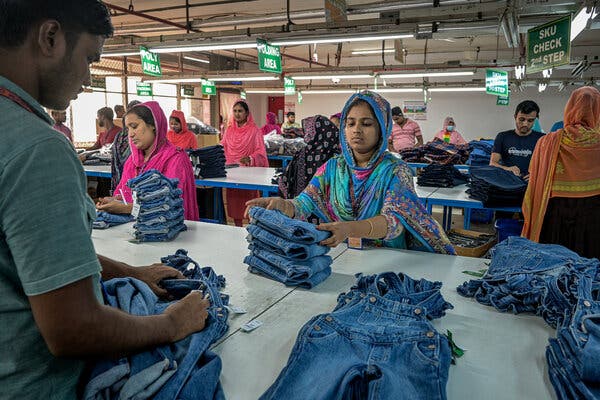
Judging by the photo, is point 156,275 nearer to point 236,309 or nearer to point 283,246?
point 236,309

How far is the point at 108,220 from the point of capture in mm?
2734

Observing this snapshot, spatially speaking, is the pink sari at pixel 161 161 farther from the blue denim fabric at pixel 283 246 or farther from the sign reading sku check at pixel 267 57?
the sign reading sku check at pixel 267 57

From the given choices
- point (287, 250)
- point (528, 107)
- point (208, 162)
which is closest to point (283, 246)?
point (287, 250)

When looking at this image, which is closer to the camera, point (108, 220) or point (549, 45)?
point (108, 220)

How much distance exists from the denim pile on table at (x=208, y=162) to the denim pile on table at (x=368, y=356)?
4.12 m

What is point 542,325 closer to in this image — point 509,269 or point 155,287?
point 509,269

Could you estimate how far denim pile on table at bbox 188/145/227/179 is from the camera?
5.29 meters

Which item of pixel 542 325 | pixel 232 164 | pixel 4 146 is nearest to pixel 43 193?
pixel 4 146

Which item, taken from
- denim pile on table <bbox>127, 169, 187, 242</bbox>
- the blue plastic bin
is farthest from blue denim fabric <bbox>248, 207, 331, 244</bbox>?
the blue plastic bin

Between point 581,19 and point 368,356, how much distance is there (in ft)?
14.9

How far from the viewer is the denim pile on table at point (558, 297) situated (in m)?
1.07

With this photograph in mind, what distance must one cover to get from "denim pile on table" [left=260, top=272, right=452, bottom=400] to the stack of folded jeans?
182 cm

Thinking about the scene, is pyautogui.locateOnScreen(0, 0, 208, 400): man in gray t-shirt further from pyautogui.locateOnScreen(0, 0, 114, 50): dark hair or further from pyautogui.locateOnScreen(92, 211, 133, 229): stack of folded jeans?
pyautogui.locateOnScreen(92, 211, 133, 229): stack of folded jeans

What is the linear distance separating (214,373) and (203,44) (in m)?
5.38
